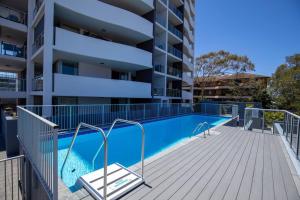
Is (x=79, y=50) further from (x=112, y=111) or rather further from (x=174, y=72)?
(x=174, y=72)

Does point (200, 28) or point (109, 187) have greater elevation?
point (200, 28)

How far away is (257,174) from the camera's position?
3.47 meters

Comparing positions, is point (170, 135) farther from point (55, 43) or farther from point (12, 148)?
point (55, 43)

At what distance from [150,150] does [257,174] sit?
16.0ft

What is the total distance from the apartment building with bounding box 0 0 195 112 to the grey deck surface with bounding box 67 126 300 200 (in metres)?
8.13

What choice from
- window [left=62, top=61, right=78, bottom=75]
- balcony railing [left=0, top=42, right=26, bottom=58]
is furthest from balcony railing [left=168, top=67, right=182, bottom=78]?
balcony railing [left=0, top=42, right=26, bottom=58]

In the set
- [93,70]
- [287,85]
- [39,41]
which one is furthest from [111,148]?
[287,85]

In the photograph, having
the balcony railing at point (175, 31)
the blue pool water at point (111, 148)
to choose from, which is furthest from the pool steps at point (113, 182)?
the balcony railing at point (175, 31)

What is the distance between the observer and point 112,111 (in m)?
11.8

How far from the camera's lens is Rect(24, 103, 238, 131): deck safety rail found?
8.30 m

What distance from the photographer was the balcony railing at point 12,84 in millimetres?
10812

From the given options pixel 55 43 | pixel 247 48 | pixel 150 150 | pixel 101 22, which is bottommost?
pixel 150 150

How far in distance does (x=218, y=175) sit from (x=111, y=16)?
39.8ft

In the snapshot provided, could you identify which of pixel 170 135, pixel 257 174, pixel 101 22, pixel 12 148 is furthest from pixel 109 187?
pixel 101 22
